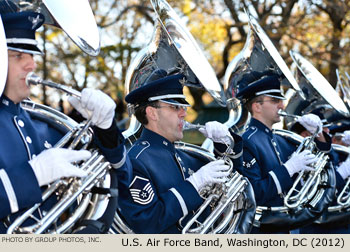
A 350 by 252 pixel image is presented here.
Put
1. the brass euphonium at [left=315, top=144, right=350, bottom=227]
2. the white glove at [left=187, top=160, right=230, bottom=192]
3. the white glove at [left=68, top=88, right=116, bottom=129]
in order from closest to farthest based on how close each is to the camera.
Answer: the white glove at [left=68, top=88, right=116, bottom=129] < the white glove at [left=187, top=160, right=230, bottom=192] < the brass euphonium at [left=315, top=144, right=350, bottom=227]

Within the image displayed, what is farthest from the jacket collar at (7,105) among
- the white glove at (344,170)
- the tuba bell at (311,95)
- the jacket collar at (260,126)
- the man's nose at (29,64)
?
the white glove at (344,170)

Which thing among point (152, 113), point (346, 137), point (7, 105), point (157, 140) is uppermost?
point (7, 105)

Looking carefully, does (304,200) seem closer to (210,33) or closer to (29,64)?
Answer: (29,64)

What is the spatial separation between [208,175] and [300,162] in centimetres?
150

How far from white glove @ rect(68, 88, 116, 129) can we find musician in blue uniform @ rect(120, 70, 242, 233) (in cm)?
83

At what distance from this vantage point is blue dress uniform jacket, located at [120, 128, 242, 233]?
3.46 m

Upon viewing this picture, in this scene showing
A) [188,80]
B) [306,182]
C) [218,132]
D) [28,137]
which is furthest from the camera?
[306,182]

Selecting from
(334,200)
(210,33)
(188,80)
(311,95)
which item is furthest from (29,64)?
(210,33)

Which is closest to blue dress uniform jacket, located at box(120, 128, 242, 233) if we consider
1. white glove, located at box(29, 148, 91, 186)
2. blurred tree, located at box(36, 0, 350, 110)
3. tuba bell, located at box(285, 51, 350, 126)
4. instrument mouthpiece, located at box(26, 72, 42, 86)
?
white glove, located at box(29, 148, 91, 186)

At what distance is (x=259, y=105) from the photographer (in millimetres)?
5254

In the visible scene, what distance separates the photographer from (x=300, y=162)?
4875 millimetres

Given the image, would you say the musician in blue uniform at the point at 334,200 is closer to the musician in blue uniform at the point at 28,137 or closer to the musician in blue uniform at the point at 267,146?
the musician in blue uniform at the point at 267,146

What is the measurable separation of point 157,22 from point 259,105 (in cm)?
154

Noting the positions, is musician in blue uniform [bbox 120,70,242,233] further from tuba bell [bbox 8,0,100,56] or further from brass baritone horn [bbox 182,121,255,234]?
tuba bell [bbox 8,0,100,56]
